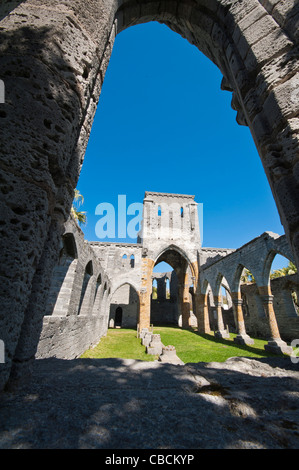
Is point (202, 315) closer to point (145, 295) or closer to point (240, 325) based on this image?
point (145, 295)

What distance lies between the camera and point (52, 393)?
1222 millimetres

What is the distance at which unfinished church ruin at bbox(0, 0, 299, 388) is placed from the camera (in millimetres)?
1206

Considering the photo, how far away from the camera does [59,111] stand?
155 centimetres

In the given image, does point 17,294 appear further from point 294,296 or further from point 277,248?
point 294,296

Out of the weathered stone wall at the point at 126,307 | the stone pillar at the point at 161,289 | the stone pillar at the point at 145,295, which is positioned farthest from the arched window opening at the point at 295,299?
the stone pillar at the point at 161,289

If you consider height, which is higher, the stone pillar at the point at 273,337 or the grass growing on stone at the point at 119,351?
the stone pillar at the point at 273,337

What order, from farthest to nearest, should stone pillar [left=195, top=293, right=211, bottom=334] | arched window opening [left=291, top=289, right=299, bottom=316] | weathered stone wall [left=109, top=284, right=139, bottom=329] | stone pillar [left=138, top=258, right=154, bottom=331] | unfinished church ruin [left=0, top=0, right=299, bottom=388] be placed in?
1. weathered stone wall [left=109, top=284, right=139, bottom=329]
2. stone pillar [left=195, top=293, right=211, bottom=334]
3. stone pillar [left=138, top=258, right=154, bottom=331]
4. arched window opening [left=291, top=289, right=299, bottom=316]
5. unfinished church ruin [left=0, top=0, right=299, bottom=388]

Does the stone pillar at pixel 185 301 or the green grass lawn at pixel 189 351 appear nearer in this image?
the green grass lawn at pixel 189 351

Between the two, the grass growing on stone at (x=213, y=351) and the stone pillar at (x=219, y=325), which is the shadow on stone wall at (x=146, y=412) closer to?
the grass growing on stone at (x=213, y=351)

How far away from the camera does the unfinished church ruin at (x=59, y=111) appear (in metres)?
1.21

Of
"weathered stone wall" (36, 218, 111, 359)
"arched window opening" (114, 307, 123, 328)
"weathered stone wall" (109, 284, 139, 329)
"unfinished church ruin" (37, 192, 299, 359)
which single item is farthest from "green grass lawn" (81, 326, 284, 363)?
"arched window opening" (114, 307, 123, 328)

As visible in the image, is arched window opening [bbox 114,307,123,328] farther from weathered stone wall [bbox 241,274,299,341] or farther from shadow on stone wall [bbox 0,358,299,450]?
shadow on stone wall [bbox 0,358,299,450]

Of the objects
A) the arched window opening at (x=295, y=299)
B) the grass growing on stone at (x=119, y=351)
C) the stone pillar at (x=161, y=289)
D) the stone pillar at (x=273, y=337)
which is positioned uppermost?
the stone pillar at (x=161, y=289)

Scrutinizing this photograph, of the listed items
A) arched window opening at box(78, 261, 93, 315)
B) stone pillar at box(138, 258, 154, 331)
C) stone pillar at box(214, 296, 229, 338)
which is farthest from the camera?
stone pillar at box(138, 258, 154, 331)
